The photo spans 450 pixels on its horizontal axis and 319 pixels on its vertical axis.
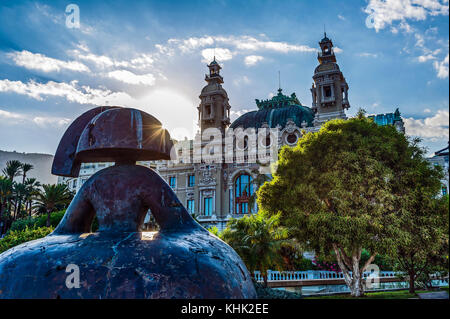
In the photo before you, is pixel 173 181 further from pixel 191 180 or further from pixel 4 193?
pixel 4 193

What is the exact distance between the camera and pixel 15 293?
4.66m

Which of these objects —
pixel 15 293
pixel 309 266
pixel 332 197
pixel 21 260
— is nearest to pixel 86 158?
pixel 21 260

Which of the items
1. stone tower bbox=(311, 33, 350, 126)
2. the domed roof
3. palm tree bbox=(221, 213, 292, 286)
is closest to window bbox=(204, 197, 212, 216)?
the domed roof

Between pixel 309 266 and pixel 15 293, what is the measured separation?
23.3m

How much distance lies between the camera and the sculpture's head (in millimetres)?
5816

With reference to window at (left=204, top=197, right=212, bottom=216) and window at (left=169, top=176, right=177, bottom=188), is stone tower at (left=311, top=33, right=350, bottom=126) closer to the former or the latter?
window at (left=204, top=197, right=212, bottom=216)

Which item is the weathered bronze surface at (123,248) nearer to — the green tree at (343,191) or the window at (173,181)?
the green tree at (343,191)

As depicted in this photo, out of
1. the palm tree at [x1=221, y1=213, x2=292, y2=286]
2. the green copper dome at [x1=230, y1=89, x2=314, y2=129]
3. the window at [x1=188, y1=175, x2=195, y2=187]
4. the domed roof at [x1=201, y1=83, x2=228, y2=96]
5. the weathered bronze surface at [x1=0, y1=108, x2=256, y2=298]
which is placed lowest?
the palm tree at [x1=221, y1=213, x2=292, y2=286]

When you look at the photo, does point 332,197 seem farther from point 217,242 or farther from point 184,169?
point 184,169

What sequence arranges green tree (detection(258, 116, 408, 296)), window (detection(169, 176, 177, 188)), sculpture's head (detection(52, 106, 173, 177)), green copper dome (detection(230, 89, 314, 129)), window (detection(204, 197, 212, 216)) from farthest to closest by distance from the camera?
window (detection(169, 176, 177, 188)), green copper dome (detection(230, 89, 314, 129)), window (detection(204, 197, 212, 216)), green tree (detection(258, 116, 408, 296)), sculpture's head (detection(52, 106, 173, 177))

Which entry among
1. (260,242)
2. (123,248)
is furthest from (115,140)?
(260,242)
